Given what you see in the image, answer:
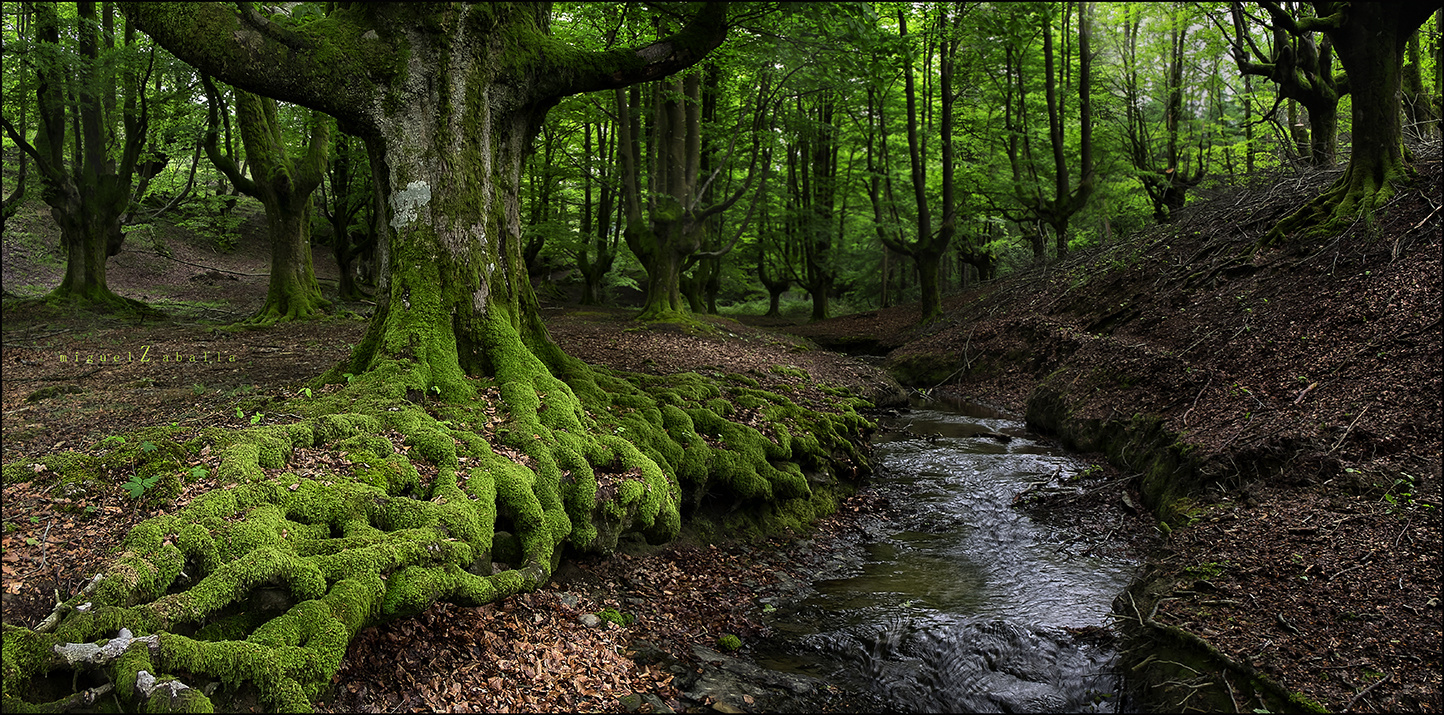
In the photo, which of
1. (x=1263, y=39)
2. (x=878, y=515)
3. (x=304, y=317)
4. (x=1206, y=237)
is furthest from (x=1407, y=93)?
(x=304, y=317)

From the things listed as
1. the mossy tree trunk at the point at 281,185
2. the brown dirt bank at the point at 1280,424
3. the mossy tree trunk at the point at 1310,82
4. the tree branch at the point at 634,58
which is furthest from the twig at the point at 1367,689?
the mossy tree trunk at the point at 281,185

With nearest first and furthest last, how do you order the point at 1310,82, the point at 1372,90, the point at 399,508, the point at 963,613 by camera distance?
the point at 399,508, the point at 963,613, the point at 1372,90, the point at 1310,82

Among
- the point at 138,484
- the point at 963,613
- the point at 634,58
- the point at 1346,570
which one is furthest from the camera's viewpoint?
the point at 634,58

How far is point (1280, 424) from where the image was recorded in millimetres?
6410

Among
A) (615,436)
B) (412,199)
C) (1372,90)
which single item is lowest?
(615,436)

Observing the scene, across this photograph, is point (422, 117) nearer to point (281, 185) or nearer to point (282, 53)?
point (282, 53)

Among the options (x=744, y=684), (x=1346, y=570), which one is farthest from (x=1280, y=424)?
(x=744, y=684)

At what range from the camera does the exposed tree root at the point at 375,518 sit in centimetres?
312

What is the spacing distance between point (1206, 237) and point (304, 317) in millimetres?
17409

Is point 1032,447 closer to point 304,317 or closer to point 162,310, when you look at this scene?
point 304,317

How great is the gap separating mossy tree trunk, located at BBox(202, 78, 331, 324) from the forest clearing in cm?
9

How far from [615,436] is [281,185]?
12.0 m

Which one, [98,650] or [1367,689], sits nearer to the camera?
[98,650]

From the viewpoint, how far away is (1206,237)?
12.5 meters
